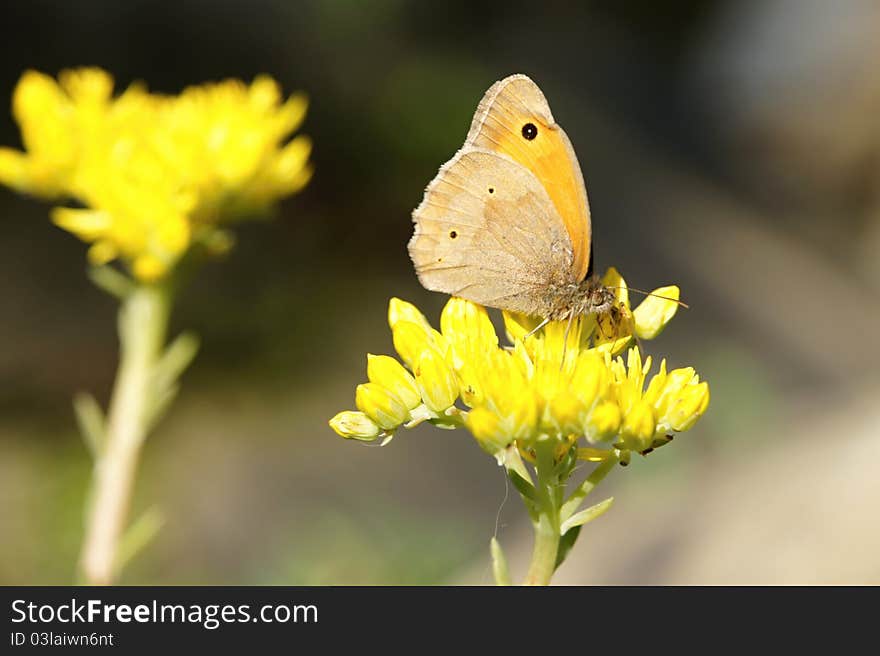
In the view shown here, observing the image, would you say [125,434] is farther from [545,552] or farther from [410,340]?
[545,552]

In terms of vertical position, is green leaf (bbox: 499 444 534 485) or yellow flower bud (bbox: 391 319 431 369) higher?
yellow flower bud (bbox: 391 319 431 369)

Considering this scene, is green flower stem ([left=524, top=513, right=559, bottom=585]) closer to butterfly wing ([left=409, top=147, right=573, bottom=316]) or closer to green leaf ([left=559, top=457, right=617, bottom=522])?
green leaf ([left=559, top=457, right=617, bottom=522])

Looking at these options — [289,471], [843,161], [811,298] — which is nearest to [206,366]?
[289,471]

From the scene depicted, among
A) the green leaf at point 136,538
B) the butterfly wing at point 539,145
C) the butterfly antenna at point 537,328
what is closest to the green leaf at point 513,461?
the butterfly antenna at point 537,328

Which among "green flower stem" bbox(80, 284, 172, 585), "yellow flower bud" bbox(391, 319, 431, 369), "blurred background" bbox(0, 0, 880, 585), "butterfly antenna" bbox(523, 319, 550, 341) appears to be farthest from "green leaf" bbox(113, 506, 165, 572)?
"blurred background" bbox(0, 0, 880, 585)

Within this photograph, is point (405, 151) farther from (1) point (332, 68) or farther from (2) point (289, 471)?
(2) point (289, 471)

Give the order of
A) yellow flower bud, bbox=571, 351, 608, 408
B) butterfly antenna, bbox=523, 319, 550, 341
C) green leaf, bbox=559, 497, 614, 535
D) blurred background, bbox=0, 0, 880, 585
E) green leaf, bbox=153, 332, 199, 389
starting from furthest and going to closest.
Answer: blurred background, bbox=0, 0, 880, 585 → green leaf, bbox=153, 332, 199, 389 → butterfly antenna, bbox=523, 319, 550, 341 → yellow flower bud, bbox=571, 351, 608, 408 → green leaf, bbox=559, 497, 614, 535

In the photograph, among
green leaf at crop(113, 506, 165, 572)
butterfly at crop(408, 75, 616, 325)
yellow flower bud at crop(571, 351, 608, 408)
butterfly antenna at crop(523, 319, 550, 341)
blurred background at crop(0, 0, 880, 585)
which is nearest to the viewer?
yellow flower bud at crop(571, 351, 608, 408)
